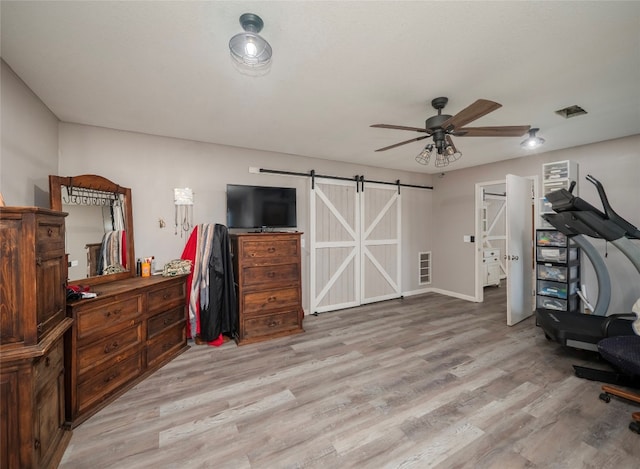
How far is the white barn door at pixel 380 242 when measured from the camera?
4953 millimetres

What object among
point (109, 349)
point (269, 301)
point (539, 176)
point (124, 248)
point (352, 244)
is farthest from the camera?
point (352, 244)

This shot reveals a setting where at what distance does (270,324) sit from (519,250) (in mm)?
3761

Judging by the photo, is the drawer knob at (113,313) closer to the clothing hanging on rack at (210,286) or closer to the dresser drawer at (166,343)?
the dresser drawer at (166,343)

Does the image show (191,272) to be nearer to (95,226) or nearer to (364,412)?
(95,226)

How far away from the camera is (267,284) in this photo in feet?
11.2

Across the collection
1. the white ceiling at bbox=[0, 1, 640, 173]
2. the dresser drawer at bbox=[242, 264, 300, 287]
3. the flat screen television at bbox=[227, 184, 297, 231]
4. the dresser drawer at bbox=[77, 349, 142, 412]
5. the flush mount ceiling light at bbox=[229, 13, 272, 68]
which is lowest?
the dresser drawer at bbox=[77, 349, 142, 412]

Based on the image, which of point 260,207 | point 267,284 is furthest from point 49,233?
point 260,207

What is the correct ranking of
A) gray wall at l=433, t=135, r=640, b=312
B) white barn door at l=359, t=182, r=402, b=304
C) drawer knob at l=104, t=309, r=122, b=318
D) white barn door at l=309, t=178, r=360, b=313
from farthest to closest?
white barn door at l=359, t=182, r=402, b=304
white barn door at l=309, t=178, r=360, b=313
gray wall at l=433, t=135, r=640, b=312
drawer knob at l=104, t=309, r=122, b=318

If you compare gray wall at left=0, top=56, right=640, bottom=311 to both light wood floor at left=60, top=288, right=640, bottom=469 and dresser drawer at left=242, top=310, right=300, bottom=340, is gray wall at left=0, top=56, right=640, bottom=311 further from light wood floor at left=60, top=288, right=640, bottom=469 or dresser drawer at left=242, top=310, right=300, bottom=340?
light wood floor at left=60, top=288, right=640, bottom=469

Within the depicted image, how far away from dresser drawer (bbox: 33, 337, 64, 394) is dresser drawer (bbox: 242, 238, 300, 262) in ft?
5.81

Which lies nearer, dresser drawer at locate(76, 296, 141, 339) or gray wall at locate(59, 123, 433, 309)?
dresser drawer at locate(76, 296, 141, 339)

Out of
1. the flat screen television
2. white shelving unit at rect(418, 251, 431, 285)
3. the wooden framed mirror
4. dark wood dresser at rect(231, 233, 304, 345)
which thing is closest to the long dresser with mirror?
the wooden framed mirror

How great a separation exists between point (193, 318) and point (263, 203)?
1.72 m

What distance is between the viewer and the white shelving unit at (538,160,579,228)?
3.89 m
